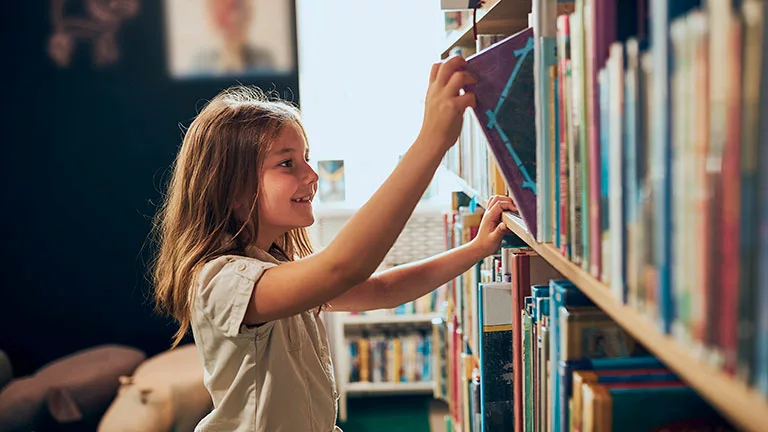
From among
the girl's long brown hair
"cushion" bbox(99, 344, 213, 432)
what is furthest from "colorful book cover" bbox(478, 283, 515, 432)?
"cushion" bbox(99, 344, 213, 432)

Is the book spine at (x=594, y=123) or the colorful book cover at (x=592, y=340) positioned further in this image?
the colorful book cover at (x=592, y=340)

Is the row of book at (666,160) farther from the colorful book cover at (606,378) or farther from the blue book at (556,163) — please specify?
the colorful book cover at (606,378)

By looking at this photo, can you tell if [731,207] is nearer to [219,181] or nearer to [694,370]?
[694,370]

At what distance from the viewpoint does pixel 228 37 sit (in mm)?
3424

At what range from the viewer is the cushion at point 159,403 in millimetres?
2877

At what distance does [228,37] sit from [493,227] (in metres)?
2.41

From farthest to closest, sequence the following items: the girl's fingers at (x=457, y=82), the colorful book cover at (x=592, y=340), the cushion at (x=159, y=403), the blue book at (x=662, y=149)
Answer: the cushion at (x=159, y=403) < the girl's fingers at (x=457, y=82) < the colorful book cover at (x=592, y=340) < the blue book at (x=662, y=149)

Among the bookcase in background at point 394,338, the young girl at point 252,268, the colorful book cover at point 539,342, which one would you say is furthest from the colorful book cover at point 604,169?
the bookcase in background at point 394,338

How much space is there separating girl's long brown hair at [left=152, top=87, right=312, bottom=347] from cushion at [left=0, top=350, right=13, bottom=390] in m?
2.30

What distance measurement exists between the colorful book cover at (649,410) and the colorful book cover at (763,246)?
34cm

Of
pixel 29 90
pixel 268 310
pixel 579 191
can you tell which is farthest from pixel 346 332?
pixel 579 191

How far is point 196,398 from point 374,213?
2203 millimetres

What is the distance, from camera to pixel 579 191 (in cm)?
78

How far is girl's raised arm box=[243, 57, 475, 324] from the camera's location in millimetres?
973
